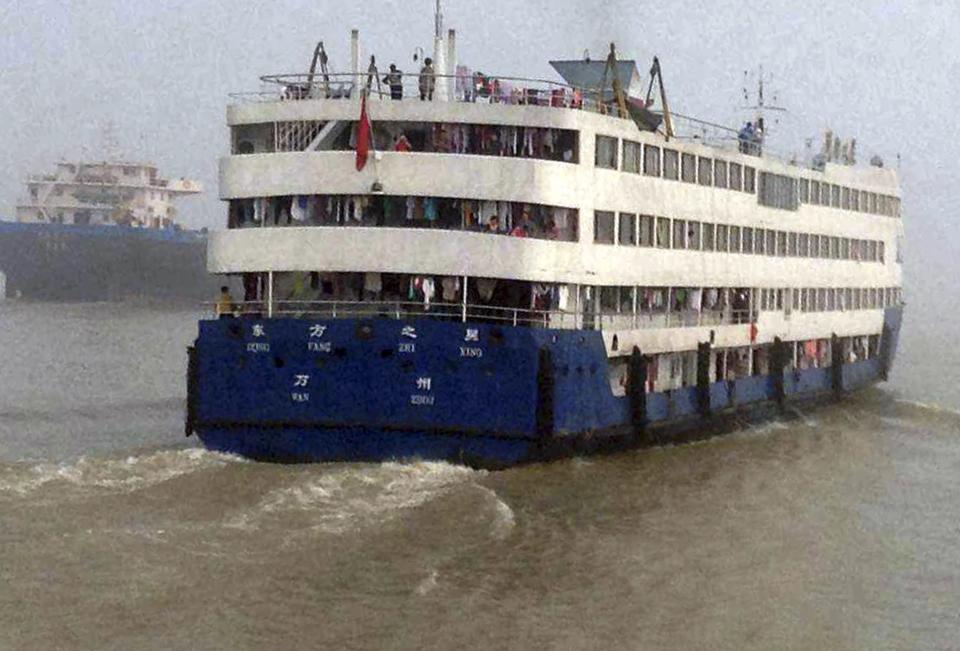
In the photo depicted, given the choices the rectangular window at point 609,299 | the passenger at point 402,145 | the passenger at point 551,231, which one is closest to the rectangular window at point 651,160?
the rectangular window at point 609,299

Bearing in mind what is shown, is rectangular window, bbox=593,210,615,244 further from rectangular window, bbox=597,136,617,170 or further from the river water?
the river water

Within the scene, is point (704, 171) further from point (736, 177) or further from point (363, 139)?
point (363, 139)

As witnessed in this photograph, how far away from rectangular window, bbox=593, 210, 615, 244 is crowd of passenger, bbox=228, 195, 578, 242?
1055 millimetres

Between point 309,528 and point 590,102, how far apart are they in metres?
10.5

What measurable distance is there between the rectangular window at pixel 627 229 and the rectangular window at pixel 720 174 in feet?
14.3

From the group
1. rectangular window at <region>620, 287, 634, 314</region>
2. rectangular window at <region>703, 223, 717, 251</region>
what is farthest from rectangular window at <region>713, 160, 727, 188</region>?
rectangular window at <region>620, 287, 634, 314</region>

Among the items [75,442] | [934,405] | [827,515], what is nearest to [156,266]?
[934,405]

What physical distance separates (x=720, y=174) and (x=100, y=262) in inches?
2755

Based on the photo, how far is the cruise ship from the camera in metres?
22.9

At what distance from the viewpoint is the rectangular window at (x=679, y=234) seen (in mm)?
28703

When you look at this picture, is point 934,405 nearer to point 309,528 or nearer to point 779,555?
point 779,555

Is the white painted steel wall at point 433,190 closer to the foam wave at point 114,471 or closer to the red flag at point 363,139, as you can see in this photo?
the red flag at point 363,139

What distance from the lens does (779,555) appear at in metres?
19.5

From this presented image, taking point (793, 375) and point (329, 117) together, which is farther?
point (793, 375)
